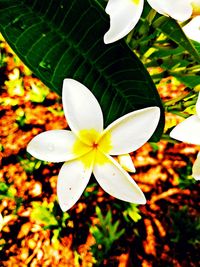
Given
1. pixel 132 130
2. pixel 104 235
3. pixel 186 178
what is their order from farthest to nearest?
pixel 186 178, pixel 104 235, pixel 132 130

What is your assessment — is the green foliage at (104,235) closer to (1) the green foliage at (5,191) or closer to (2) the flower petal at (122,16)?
(1) the green foliage at (5,191)

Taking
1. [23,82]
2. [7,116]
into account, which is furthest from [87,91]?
[23,82]

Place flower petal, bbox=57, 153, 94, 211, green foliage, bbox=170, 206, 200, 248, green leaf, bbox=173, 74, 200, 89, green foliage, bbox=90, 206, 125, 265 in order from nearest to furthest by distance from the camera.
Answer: flower petal, bbox=57, 153, 94, 211
green leaf, bbox=173, 74, 200, 89
green foliage, bbox=90, 206, 125, 265
green foliage, bbox=170, 206, 200, 248

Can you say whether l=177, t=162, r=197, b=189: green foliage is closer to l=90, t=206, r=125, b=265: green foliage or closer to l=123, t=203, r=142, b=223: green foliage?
l=123, t=203, r=142, b=223: green foliage

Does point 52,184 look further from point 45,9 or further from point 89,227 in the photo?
point 45,9

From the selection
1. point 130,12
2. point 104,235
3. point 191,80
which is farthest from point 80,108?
point 104,235

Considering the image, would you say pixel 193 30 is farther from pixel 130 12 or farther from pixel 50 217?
pixel 50 217

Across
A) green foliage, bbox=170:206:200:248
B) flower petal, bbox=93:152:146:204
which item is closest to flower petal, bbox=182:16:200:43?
flower petal, bbox=93:152:146:204
